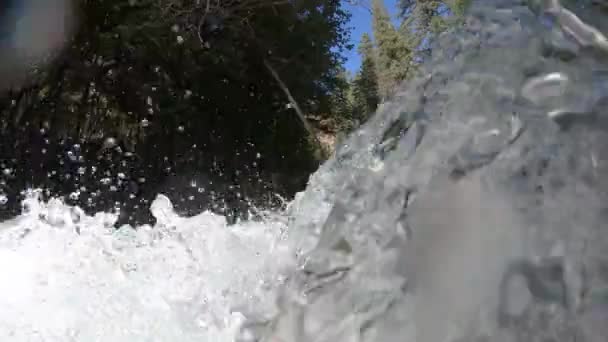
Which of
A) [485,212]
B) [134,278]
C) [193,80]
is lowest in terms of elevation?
[134,278]

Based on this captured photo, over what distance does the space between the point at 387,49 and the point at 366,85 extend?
1389mm

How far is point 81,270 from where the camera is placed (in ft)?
5.94

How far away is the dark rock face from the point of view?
0.51m

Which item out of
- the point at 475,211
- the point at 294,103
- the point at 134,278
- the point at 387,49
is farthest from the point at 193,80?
the point at 475,211

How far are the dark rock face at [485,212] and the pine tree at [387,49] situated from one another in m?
8.13

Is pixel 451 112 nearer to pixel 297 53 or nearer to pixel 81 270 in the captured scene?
pixel 81 270

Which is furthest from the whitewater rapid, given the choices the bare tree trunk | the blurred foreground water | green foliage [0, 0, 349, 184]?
the bare tree trunk

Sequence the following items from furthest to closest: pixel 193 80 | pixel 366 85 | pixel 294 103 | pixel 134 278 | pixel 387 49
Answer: pixel 387 49
pixel 366 85
pixel 294 103
pixel 193 80
pixel 134 278

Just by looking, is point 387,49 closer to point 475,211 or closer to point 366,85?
point 366,85

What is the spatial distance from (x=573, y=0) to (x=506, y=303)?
0.35 m

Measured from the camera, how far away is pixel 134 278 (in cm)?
164

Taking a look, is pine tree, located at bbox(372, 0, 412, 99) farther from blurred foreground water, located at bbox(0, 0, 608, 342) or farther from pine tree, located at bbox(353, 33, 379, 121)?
blurred foreground water, located at bbox(0, 0, 608, 342)

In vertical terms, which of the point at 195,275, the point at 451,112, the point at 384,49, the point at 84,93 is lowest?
the point at 384,49

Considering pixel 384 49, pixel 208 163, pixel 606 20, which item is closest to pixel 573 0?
pixel 606 20
